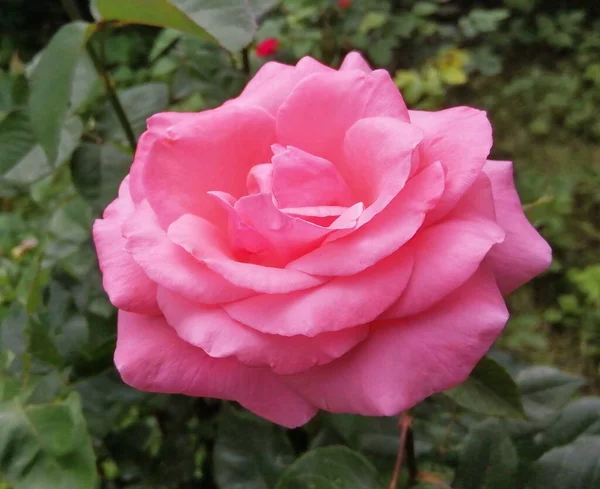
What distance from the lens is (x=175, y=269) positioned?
333 mm

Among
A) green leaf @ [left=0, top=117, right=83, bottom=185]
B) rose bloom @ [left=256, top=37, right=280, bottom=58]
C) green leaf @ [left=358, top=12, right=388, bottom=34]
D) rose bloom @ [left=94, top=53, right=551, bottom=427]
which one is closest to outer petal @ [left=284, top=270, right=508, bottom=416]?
rose bloom @ [left=94, top=53, right=551, bottom=427]

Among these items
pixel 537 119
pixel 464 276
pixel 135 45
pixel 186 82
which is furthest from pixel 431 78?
pixel 464 276

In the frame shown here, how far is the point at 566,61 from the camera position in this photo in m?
2.28

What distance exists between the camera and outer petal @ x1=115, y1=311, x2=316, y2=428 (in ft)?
1.13

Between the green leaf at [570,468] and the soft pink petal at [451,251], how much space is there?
9.5 inches

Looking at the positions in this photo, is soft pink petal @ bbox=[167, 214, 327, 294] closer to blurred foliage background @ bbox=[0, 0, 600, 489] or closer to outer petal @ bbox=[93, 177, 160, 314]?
outer petal @ bbox=[93, 177, 160, 314]

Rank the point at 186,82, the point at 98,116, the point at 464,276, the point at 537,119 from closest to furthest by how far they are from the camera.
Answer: the point at 464,276 → the point at 98,116 → the point at 186,82 → the point at 537,119

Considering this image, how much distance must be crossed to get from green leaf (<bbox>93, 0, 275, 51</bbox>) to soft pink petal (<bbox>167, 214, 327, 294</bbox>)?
0.13 m

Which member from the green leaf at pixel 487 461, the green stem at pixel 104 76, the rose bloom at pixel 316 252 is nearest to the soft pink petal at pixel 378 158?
the rose bloom at pixel 316 252

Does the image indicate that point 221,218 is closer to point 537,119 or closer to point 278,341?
point 278,341

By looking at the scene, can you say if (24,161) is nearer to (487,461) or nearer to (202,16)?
(202,16)

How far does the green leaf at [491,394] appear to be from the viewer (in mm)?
426

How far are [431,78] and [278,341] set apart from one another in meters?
1.34

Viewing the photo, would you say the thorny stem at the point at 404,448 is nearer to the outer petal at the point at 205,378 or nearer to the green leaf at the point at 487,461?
the green leaf at the point at 487,461
